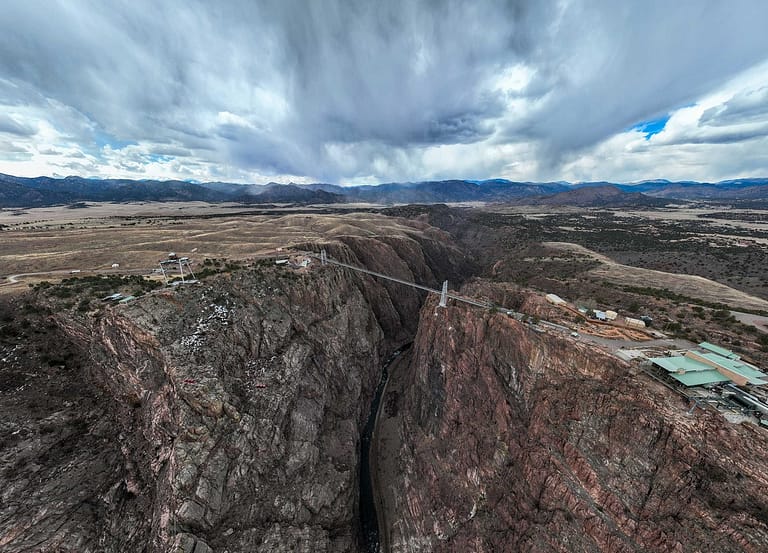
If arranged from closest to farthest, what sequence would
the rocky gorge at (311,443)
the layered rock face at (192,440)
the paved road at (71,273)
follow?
the rocky gorge at (311,443)
the layered rock face at (192,440)
the paved road at (71,273)

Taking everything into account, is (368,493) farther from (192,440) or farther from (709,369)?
(709,369)

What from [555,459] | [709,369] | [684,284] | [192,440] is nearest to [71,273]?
[192,440]

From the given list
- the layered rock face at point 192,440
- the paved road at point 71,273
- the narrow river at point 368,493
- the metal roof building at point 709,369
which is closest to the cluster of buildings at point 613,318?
the metal roof building at point 709,369

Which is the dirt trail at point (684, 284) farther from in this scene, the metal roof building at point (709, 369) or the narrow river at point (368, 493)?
the narrow river at point (368, 493)

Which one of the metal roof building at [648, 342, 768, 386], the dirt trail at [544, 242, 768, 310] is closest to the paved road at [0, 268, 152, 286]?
the metal roof building at [648, 342, 768, 386]

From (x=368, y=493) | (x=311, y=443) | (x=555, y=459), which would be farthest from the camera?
(x=368, y=493)

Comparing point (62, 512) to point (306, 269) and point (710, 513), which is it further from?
point (710, 513)
